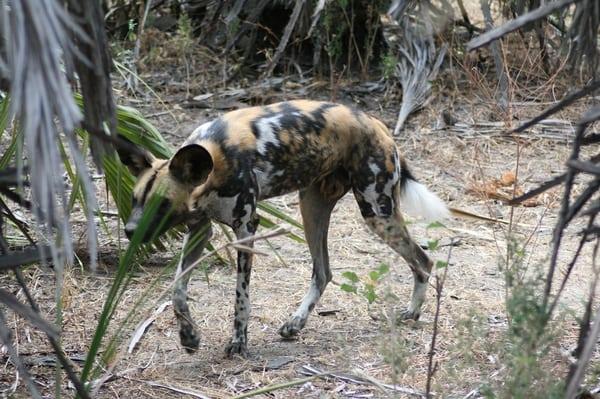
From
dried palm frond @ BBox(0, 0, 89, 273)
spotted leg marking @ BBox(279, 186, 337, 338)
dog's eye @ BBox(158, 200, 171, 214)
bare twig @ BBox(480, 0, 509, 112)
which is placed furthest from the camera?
bare twig @ BBox(480, 0, 509, 112)

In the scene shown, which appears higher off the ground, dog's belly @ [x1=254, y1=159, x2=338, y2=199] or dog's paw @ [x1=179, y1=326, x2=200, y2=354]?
dog's belly @ [x1=254, y1=159, x2=338, y2=199]

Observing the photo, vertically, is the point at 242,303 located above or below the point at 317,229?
below

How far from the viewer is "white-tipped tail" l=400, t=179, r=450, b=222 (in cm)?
545

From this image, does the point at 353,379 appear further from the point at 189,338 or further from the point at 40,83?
the point at 40,83

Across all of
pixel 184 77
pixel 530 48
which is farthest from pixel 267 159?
pixel 184 77

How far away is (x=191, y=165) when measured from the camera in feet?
15.1

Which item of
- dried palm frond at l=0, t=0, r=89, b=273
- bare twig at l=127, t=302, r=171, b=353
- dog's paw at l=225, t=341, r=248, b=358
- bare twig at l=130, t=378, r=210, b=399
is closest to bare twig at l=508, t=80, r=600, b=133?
dried palm frond at l=0, t=0, r=89, b=273

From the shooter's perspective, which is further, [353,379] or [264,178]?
[264,178]

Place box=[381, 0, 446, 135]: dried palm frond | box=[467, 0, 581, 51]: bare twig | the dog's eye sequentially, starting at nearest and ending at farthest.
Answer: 1. box=[467, 0, 581, 51]: bare twig
2. the dog's eye
3. box=[381, 0, 446, 135]: dried palm frond

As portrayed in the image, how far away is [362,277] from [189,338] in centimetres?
141

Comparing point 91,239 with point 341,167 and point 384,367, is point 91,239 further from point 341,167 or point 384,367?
point 341,167

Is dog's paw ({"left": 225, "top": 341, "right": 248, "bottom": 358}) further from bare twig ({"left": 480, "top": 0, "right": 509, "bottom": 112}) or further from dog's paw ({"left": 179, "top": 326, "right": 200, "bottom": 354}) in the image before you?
bare twig ({"left": 480, "top": 0, "right": 509, "bottom": 112})

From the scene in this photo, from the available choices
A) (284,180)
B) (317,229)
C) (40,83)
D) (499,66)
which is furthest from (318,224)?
(40,83)

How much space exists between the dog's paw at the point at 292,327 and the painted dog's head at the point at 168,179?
780 millimetres
